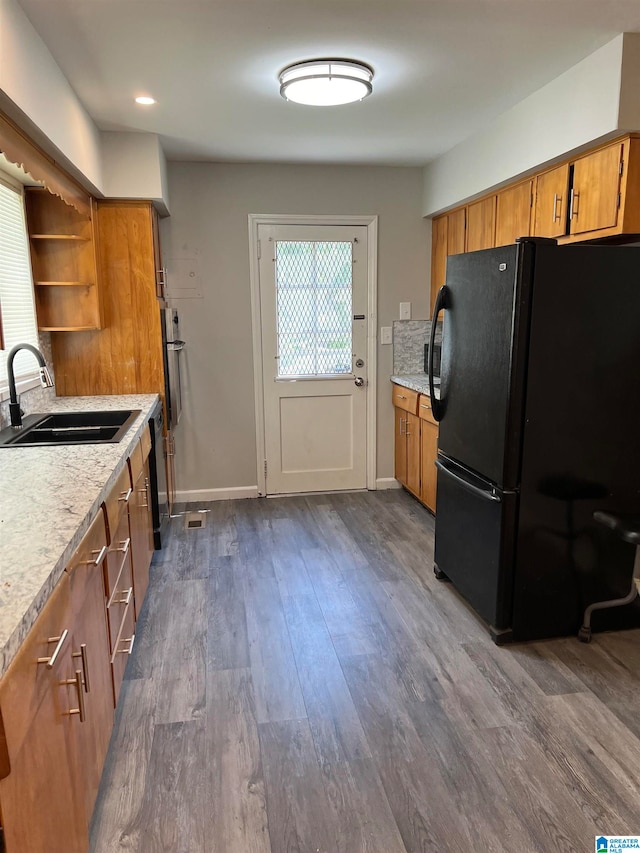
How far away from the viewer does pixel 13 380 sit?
2.42 metres

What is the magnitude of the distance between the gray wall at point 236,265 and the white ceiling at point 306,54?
696 millimetres

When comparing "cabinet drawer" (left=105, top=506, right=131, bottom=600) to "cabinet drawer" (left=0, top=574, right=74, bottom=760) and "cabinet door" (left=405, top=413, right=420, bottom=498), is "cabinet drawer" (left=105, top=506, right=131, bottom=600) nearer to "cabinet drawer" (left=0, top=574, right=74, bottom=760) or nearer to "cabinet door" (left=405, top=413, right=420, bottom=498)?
"cabinet drawer" (left=0, top=574, right=74, bottom=760)

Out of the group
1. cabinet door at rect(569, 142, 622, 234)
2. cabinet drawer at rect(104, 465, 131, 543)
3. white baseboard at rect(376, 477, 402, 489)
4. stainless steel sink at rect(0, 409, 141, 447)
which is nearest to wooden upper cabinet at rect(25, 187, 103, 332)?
stainless steel sink at rect(0, 409, 141, 447)

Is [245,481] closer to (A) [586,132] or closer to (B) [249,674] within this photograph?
(B) [249,674]

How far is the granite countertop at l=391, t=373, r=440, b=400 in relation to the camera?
3870 mm

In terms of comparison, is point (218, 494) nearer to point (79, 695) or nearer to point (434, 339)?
point (434, 339)

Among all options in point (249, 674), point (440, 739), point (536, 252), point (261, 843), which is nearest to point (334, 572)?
point (249, 674)

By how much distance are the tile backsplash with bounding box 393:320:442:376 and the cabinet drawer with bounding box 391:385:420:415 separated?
7.1 inches

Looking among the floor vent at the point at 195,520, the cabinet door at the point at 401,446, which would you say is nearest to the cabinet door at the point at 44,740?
the floor vent at the point at 195,520

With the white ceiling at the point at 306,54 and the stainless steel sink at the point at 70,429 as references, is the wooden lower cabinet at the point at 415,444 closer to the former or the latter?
the white ceiling at the point at 306,54

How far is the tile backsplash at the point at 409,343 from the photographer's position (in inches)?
176

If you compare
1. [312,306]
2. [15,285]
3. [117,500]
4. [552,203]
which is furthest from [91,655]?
[312,306]

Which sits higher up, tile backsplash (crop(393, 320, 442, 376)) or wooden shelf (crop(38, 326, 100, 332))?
wooden shelf (crop(38, 326, 100, 332))

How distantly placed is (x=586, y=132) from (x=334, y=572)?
2.41m
